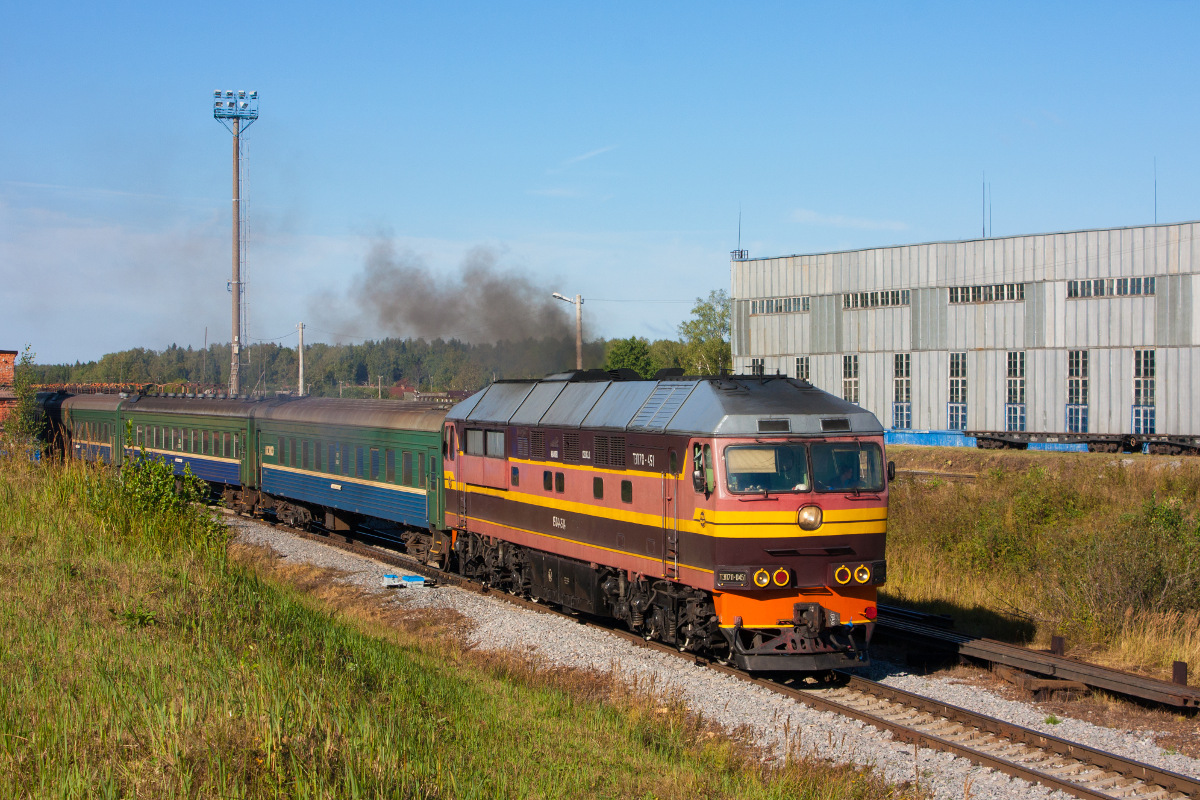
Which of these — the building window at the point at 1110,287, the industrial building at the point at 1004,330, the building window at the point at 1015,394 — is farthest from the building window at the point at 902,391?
the building window at the point at 1110,287

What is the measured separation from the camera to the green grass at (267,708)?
6.29 meters

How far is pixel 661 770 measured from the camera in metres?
8.39

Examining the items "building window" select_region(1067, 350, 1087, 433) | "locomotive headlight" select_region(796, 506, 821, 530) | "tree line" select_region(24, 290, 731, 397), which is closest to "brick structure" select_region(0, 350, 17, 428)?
"tree line" select_region(24, 290, 731, 397)

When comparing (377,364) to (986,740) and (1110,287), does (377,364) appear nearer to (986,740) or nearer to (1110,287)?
(1110,287)

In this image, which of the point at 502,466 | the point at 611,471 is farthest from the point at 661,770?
the point at 502,466

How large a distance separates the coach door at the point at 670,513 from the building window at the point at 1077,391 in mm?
41586

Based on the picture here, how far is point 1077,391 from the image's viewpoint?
48188 millimetres

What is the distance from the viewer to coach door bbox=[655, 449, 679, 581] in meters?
12.9

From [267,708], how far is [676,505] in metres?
6.79

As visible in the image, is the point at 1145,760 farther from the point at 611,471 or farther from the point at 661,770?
the point at 611,471

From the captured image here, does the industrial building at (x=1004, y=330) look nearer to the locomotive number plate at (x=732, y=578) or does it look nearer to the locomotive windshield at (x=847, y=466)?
the locomotive windshield at (x=847, y=466)

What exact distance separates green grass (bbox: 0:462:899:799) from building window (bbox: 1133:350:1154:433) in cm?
4275

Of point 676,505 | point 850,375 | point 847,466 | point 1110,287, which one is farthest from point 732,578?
point 850,375

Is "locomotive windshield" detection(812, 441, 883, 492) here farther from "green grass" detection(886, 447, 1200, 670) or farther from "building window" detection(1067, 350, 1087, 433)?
"building window" detection(1067, 350, 1087, 433)
